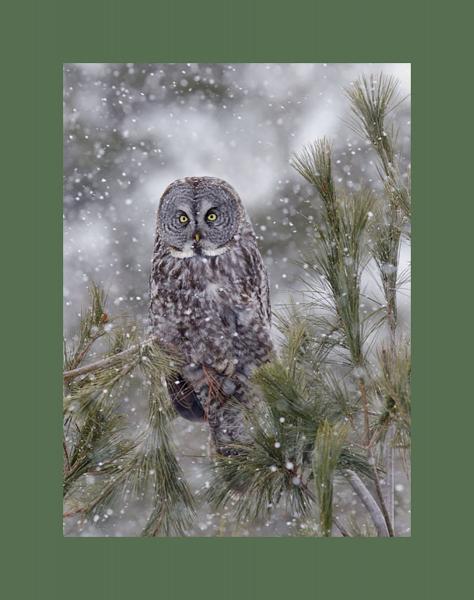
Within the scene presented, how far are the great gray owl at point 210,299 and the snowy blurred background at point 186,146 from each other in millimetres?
64

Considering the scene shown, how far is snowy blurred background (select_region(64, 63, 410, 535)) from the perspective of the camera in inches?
132

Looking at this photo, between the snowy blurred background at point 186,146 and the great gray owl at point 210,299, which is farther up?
the snowy blurred background at point 186,146

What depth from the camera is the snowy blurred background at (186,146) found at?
11.0 ft

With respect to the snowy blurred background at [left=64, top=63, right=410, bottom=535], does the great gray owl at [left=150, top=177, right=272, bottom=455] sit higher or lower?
lower

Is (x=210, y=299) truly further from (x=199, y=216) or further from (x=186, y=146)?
(x=186, y=146)

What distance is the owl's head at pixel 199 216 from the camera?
3.42 meters

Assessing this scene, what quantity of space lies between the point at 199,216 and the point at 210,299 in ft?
1.12

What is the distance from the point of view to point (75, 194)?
134 inches

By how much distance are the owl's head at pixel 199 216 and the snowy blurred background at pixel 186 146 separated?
43mm

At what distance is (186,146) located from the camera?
11.1 feet

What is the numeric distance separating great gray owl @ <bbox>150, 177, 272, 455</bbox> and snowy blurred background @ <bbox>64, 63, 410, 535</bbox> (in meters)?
0.06

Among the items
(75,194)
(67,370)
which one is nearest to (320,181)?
(75,194)

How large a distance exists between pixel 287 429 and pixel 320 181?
924 mm

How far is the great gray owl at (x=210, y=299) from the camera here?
3365 mm
